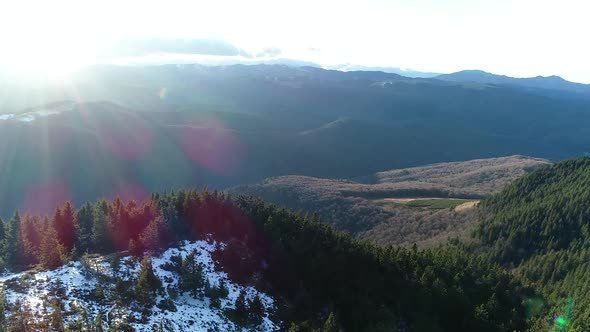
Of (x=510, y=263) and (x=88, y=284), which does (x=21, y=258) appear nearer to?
(x=88, y=284)

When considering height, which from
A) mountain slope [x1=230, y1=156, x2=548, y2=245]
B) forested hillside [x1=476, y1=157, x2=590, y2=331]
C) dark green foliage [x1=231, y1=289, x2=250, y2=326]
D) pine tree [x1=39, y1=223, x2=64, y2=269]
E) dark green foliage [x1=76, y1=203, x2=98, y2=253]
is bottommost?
mountain slope [x1=230, y1=156, x2=548, y2=245]

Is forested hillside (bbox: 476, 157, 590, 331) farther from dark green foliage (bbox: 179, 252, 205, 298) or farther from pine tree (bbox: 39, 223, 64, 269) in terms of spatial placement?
pine tree (bbox: 39, 223, 64, 269)

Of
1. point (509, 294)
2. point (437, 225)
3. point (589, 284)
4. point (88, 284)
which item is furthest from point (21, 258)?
point (437, 225)

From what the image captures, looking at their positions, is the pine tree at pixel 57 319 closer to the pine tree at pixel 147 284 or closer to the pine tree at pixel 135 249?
the pine tree at pixel 147 284

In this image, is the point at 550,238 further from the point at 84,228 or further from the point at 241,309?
the point at 84,228

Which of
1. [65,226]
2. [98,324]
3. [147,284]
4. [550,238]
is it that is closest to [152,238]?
[147,284]

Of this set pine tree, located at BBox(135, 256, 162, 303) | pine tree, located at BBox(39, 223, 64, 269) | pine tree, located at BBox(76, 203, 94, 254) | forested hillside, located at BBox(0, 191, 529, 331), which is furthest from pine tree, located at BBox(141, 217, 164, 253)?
pine tree, located at BBox(39, 223, 64, 269)

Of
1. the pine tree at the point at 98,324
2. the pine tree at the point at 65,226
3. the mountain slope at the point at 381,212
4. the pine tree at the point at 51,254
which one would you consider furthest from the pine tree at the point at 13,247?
the mountain slope at the point at 381,212
